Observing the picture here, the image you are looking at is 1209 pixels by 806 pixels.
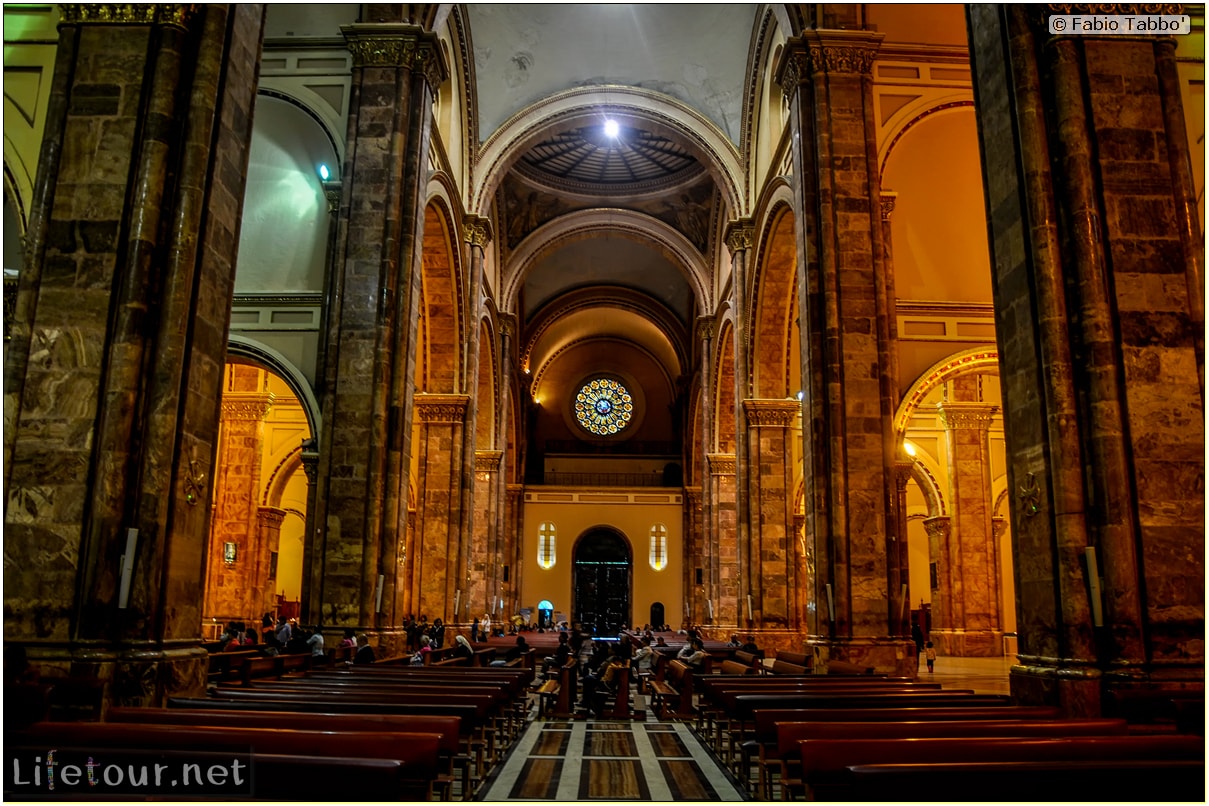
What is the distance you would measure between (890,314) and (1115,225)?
5947 mm

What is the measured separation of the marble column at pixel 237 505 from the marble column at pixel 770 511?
10.2 m

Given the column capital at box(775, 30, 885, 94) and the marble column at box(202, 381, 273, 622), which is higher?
the column capital at box(775, 30, 885, 94)

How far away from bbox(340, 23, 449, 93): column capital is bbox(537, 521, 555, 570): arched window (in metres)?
26.4

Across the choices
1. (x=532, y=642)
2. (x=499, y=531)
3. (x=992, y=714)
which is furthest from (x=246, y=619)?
(x=992, y=714)

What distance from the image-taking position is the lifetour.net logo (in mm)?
3271

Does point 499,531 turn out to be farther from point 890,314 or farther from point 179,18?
point 179,18

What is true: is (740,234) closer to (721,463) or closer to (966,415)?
(966,415)

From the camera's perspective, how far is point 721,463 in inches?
1040

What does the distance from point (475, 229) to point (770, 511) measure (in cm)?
912

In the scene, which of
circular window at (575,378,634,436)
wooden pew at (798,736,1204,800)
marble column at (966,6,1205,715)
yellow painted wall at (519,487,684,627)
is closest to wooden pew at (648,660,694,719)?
marble column at (966,6,1205,715)

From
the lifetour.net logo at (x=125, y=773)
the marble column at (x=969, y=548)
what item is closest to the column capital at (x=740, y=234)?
the marble column at (x=969, y=548)

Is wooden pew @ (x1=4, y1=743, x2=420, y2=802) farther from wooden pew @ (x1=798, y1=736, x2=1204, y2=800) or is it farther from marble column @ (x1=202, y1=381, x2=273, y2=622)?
marble column @ (x1=202, y1=381, x2=273, y2=622)

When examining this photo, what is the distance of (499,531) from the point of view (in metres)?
26.4

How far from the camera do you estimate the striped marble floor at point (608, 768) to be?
20.6 feet
